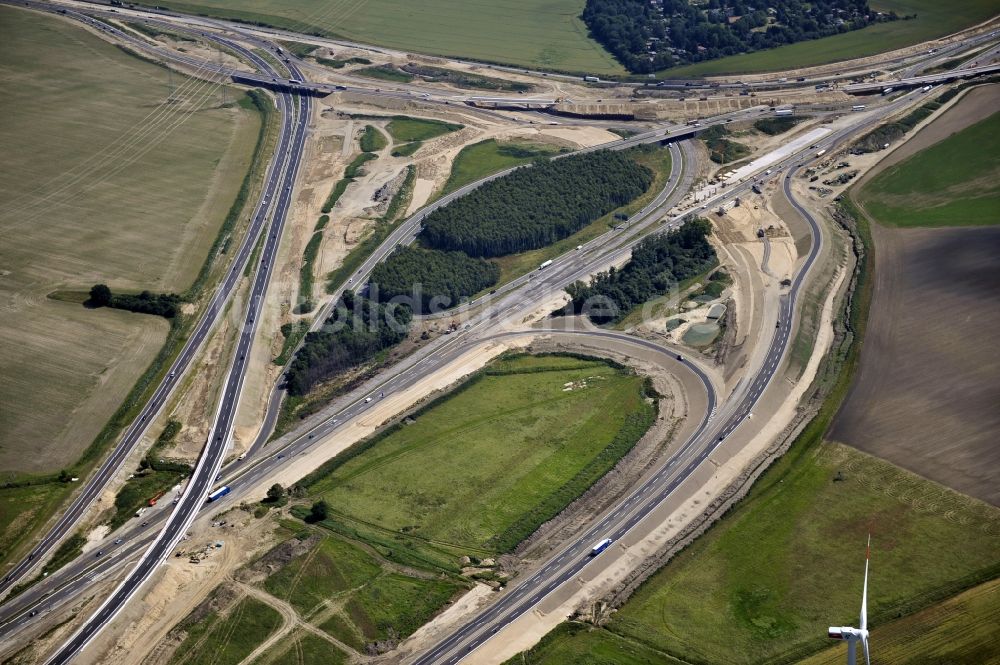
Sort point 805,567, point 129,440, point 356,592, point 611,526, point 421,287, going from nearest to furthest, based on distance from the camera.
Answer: point 356,592 → point 805,567 → point 611,526 → point 129,440 → point 421,287

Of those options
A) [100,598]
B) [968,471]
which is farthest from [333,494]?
A: [968,471]

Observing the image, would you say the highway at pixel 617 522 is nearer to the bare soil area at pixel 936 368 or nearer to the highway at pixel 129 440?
the bare soil area at pixel 936 368

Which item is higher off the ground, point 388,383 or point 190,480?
point 388,383

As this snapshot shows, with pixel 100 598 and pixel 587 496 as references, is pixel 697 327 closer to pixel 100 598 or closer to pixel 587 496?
pixel 587 496

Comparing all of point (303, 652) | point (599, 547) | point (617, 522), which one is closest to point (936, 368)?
point (617, 522)

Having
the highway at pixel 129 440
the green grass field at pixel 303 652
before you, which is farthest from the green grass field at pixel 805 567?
the highway at pixel 129 440

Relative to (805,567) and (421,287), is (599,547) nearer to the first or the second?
(805,567)
